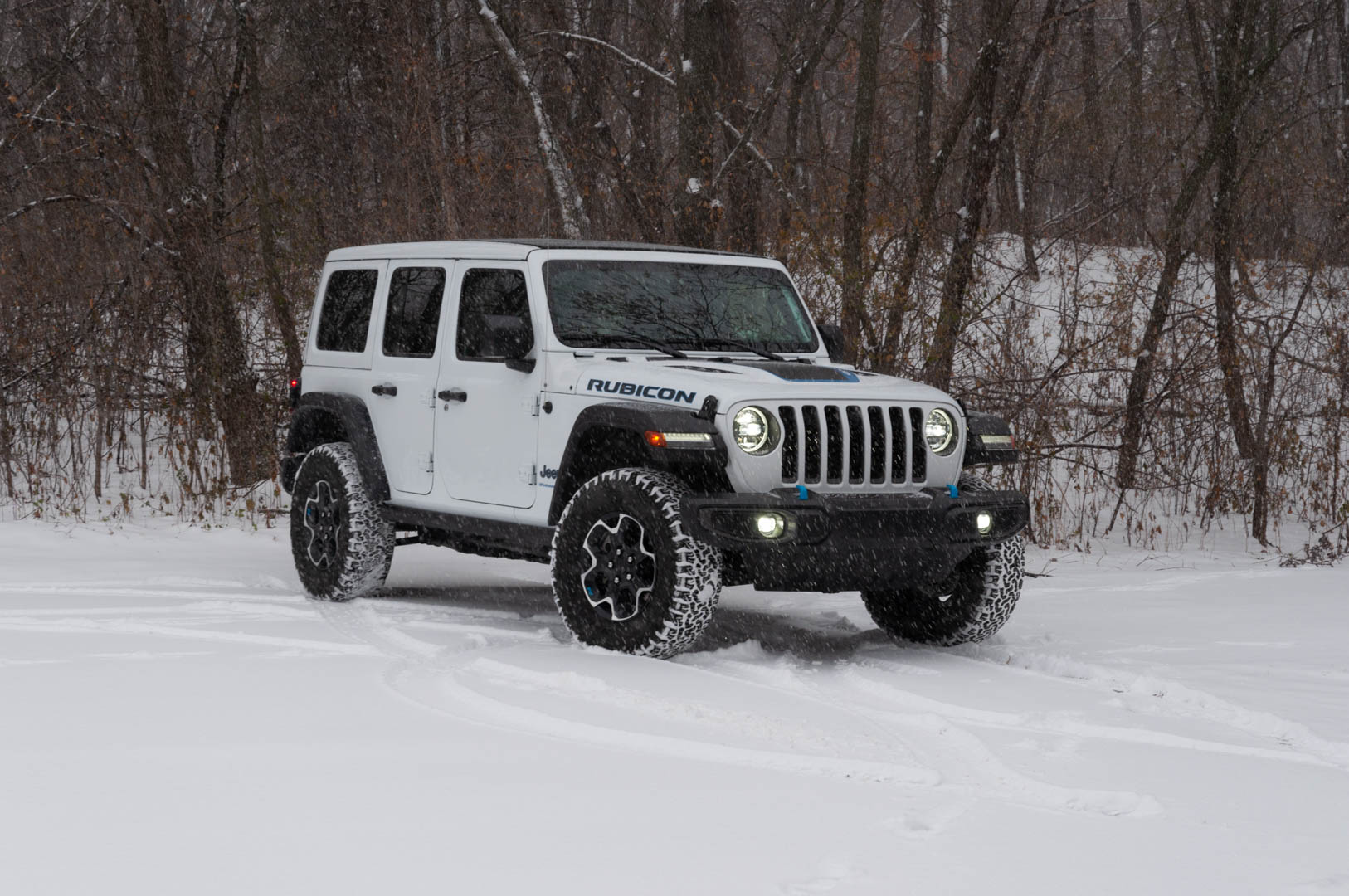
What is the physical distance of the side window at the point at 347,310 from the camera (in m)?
8.43

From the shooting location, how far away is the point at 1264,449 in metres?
11.0

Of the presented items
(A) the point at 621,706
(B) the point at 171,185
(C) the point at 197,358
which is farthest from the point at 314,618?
(B) the point at 171,185

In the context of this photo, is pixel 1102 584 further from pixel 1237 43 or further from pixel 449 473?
pixel 1237 43

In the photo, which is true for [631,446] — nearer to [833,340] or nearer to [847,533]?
[847,533]

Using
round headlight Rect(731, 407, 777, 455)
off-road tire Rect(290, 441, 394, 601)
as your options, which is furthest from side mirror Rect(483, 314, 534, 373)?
off-road tire Rect(290, 441, 394, 601)

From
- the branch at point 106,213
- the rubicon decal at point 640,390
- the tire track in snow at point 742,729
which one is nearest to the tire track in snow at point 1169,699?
the tire track in snow at point 742,729

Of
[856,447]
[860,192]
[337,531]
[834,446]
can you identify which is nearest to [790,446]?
[834,446]

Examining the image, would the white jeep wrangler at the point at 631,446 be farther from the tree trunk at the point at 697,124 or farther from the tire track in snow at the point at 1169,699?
the tree trunk at the point at 697,124

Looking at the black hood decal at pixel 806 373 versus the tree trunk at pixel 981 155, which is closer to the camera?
the black hood decal at pixel 806 373

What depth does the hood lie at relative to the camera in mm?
6332

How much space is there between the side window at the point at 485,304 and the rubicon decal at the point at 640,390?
→ 557 mm

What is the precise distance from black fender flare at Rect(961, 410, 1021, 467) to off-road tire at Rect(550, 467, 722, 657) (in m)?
1.45

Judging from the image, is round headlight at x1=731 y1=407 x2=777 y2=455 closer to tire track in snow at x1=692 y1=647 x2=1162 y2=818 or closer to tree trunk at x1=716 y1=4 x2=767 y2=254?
tire track in snow at x1=692 y1=647 x2=1162 y2=818

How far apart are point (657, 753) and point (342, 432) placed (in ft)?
14.2
